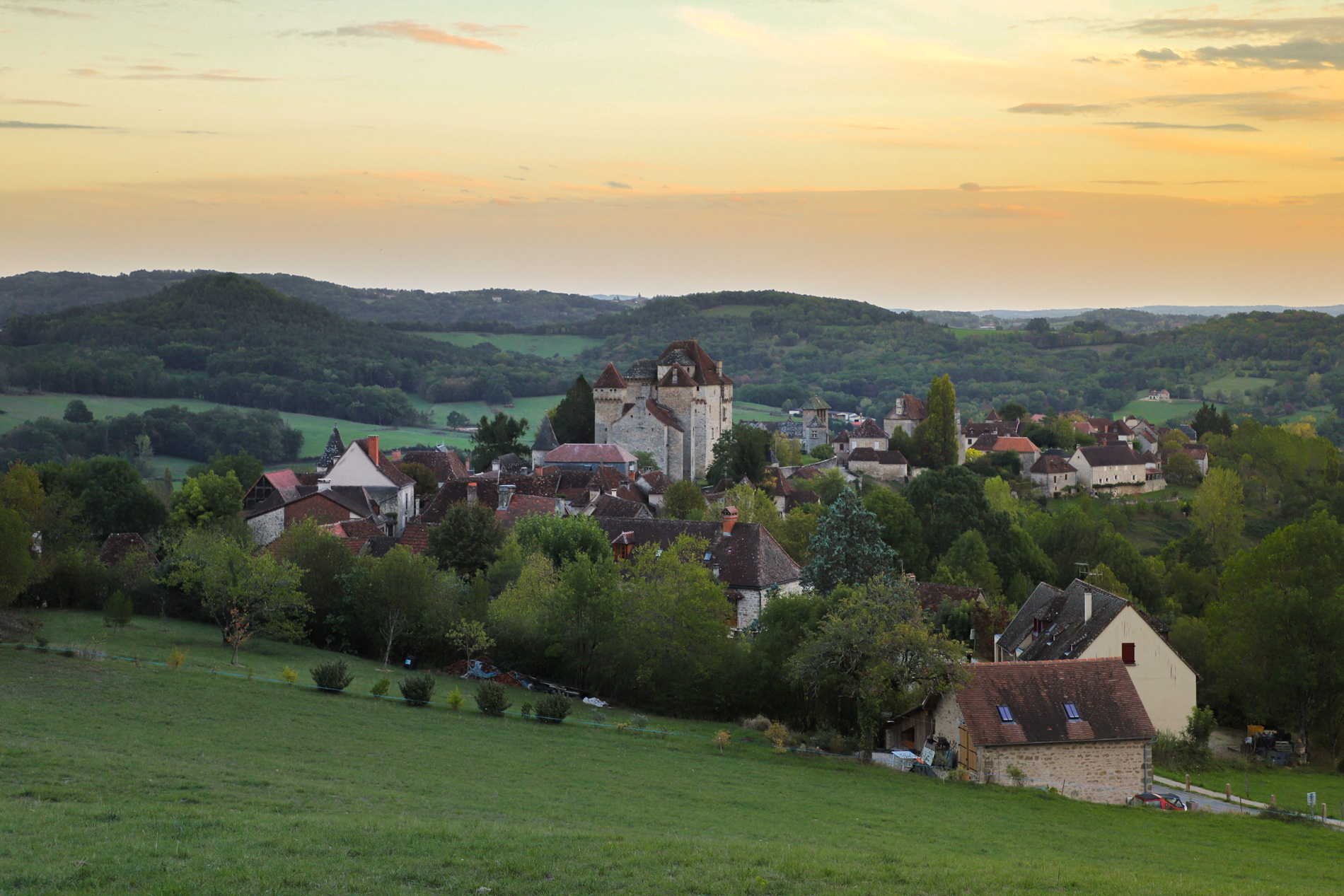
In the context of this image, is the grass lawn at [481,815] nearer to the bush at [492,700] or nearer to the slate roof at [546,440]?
the bush at [492,700]

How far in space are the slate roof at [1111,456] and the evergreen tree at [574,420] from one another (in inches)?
1958

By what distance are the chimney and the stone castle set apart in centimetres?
3301

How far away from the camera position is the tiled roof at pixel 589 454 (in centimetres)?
7581

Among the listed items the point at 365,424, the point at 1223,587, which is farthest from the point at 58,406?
the point at 1223,587

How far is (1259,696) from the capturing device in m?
39.1

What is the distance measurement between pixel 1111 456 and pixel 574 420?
175 feet

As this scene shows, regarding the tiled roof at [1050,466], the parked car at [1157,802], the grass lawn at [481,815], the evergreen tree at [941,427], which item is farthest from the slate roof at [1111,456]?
the grass lawn at [481,815]

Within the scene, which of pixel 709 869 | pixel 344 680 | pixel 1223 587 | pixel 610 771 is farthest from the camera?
pixel 1223 587

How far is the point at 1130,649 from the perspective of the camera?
3591 cm

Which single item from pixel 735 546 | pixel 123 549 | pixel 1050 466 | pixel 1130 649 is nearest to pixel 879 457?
pixel 1050 466

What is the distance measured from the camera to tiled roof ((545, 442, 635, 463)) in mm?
75812

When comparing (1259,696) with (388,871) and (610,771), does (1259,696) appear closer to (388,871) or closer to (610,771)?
(610,771)

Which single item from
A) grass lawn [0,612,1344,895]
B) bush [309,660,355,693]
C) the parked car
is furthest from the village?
bush [309,660,355,693]

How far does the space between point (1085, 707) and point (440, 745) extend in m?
16.2
